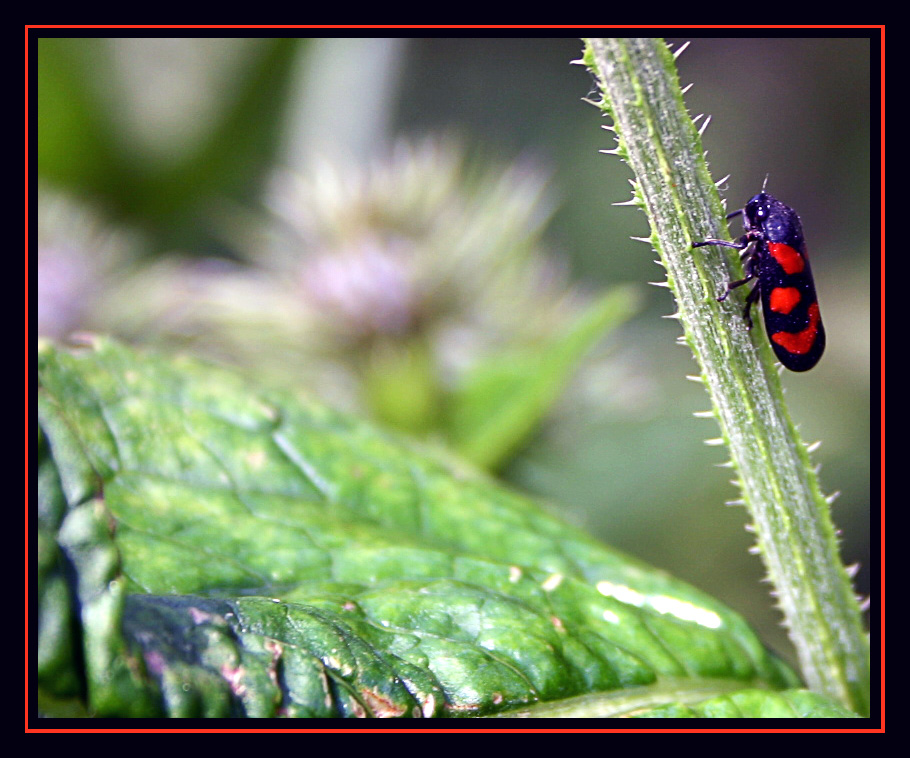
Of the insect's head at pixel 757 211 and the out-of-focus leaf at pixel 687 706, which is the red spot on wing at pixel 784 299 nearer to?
the insect's head at pixel 757 211

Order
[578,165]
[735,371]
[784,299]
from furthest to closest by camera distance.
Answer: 1. [578,165]
2. [784,299]
3. [735,371]

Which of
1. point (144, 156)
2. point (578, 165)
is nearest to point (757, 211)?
point (144, 156)

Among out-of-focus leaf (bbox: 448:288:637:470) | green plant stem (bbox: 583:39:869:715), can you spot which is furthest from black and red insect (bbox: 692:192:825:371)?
out-of-focus leaf (bbox: 448:288:637:470)

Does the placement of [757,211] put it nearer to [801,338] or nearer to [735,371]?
[801,338]

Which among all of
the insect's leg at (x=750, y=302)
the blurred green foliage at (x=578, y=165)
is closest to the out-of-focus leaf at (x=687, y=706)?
the insect's leg at (x=750, y=302)

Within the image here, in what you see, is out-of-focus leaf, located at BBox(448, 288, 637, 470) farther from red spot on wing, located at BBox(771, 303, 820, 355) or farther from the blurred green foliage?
red spot on wing, located at BBox(771, 303, 820, 355)
